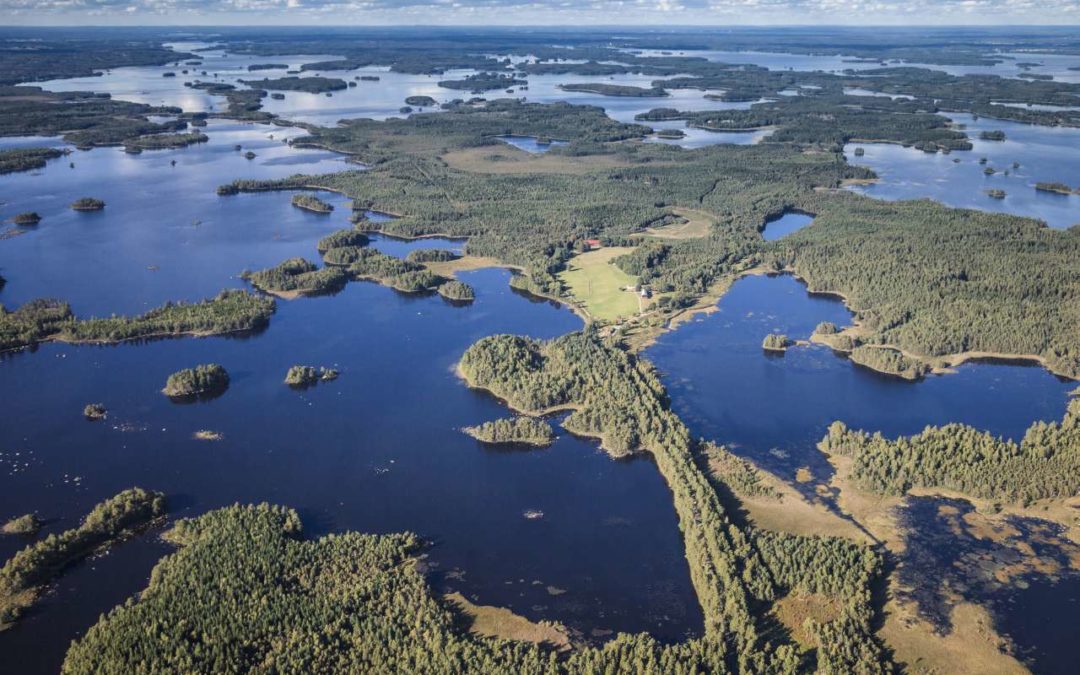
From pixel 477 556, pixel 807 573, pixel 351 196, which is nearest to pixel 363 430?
pixel 477 556

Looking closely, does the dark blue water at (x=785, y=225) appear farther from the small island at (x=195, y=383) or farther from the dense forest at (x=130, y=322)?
the small island at (x=195, y=383)

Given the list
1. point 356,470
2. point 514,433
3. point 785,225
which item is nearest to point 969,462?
point 514,433

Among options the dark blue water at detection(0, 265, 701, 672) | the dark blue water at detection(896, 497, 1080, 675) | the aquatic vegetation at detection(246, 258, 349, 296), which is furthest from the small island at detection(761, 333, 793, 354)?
the aquatic vegetation at detection(246, 258, 349, 296)

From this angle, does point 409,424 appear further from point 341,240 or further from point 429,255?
point 341,240

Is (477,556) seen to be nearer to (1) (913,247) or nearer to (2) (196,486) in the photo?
Result: (2) (196,486)

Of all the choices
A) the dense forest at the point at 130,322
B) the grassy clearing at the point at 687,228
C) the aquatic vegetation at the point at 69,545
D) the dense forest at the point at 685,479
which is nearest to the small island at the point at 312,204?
the dense forest at the point at 130,322

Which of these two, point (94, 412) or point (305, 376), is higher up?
point (305, 376)
